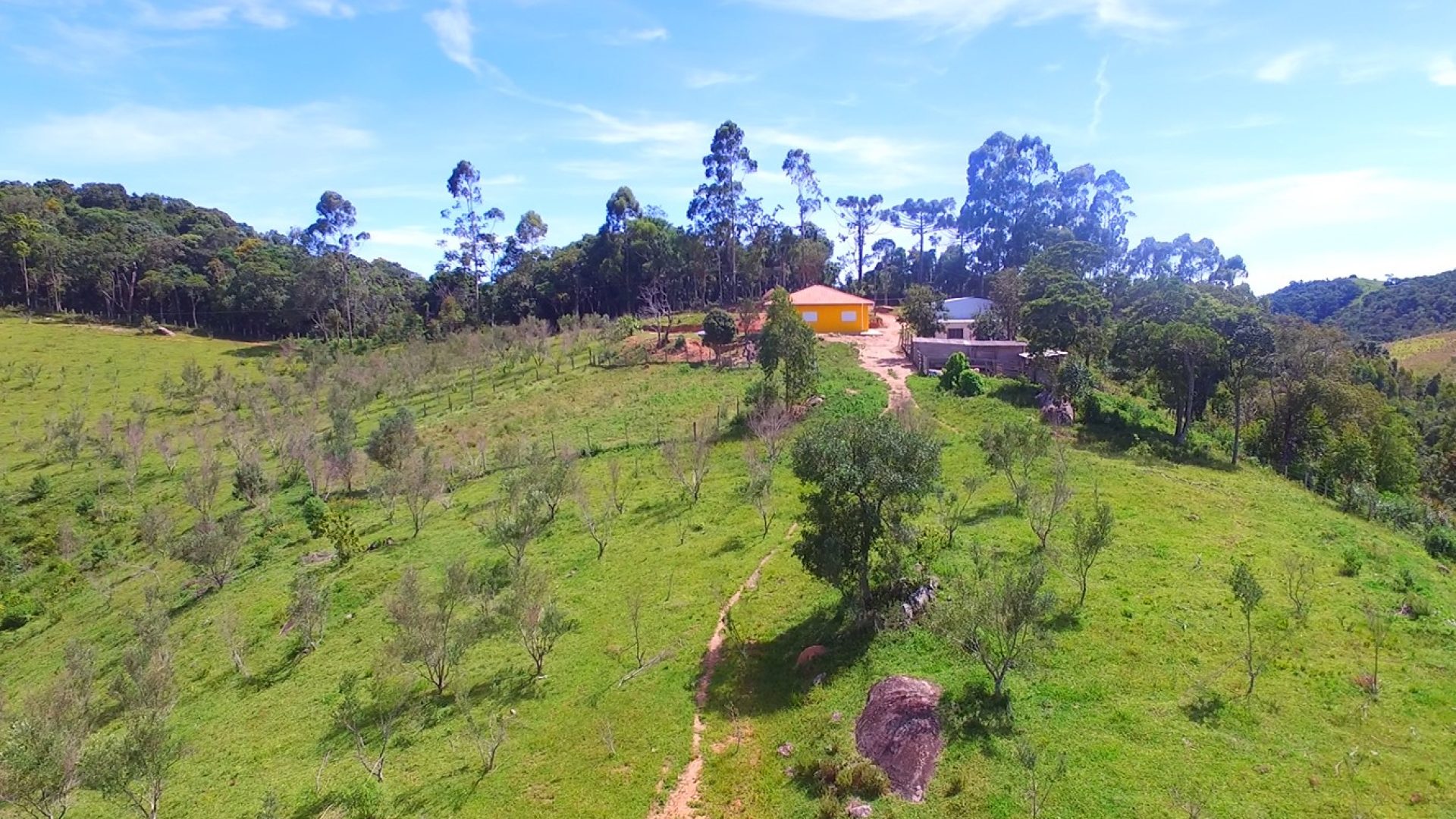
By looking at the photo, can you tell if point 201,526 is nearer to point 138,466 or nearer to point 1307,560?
point 138,466

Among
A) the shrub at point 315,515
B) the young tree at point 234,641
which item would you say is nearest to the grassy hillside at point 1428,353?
the shrub at point 315,515

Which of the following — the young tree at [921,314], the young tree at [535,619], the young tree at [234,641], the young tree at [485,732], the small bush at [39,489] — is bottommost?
the young tree at [234,641]

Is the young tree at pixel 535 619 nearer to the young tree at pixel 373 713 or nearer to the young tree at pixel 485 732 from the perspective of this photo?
the young tree at pixel 485 732

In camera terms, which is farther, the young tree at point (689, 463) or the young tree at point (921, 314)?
the young tree at point (921, 314)

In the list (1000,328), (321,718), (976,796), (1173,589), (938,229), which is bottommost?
(321,718)

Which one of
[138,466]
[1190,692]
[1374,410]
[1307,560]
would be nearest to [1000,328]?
[1374,410]

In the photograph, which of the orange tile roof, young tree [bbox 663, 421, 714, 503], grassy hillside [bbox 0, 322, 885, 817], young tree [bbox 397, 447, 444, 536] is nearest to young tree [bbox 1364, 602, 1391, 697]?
grassy hillside [bbox 0, 322, 885, 817]

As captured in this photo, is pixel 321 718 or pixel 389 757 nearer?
pixel 389 757
